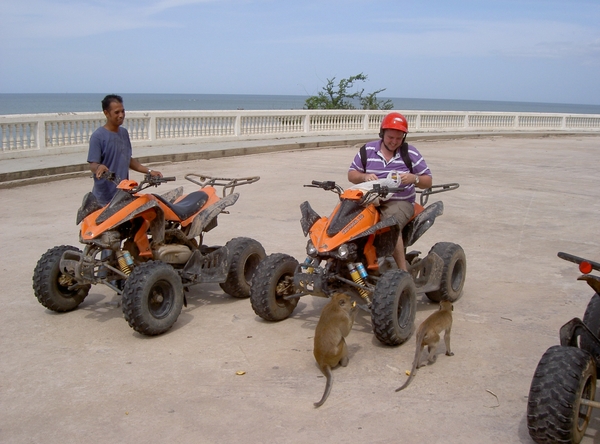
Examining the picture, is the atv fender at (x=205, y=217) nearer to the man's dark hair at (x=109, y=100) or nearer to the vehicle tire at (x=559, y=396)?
the man's dark hair at (x=109, y=100)

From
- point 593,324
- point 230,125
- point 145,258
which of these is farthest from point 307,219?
point 230,125

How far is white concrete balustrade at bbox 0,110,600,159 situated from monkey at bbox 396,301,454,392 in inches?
542

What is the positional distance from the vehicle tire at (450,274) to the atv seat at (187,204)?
7.73ft

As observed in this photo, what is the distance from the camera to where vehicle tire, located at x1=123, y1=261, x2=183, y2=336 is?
559 centimetres

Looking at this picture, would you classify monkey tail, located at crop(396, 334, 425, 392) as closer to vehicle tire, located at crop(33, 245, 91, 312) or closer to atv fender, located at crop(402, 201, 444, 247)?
atv fender, located at crop(402, 201, 444, 247)

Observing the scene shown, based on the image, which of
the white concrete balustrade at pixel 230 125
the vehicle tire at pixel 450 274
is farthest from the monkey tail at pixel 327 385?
the white concrete balustrade at pixel 230 125

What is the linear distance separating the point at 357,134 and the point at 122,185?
23076 millimetres

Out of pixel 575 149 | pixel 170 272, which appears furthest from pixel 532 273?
pixel 575 149

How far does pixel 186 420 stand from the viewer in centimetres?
429

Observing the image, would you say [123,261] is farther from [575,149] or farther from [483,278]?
[575,149]

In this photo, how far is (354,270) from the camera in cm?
576

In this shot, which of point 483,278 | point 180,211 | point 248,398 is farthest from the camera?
point 483,278

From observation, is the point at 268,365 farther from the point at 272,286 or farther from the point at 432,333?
the point at 432,333

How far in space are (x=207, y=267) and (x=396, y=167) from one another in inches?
83.0
